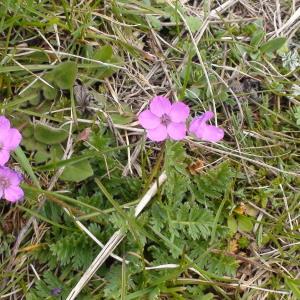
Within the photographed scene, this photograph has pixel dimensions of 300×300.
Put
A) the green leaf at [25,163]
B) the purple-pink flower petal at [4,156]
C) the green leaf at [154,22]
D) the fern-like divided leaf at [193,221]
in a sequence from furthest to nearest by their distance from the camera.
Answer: the green leaf at [154,22] → the fern-like divided leaf at [193,221] → the green leaf at [25,163] → the purple-pink flower petal at [4,156]

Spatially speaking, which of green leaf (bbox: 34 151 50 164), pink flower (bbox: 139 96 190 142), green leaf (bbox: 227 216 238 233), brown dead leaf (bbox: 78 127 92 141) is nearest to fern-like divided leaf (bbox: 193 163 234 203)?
green leaf (bbox: 227 216 238 233)

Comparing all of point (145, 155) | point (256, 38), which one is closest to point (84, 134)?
point (145, 155)

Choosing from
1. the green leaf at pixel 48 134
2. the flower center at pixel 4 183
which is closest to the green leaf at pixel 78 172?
the green leaf at pixel 48 134

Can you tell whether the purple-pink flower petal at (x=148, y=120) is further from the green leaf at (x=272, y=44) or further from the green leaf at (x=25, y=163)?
the green leaf at (x=272, y=44)

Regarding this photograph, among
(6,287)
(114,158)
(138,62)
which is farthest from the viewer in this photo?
(138,62)

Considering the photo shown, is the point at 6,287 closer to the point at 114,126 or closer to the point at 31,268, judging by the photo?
the point at 31,268

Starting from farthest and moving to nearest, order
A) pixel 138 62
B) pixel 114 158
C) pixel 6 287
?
pixel 138 62 < pixel 114 158 < pixel 6 287

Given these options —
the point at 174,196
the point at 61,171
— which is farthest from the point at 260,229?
the point at 61,171
